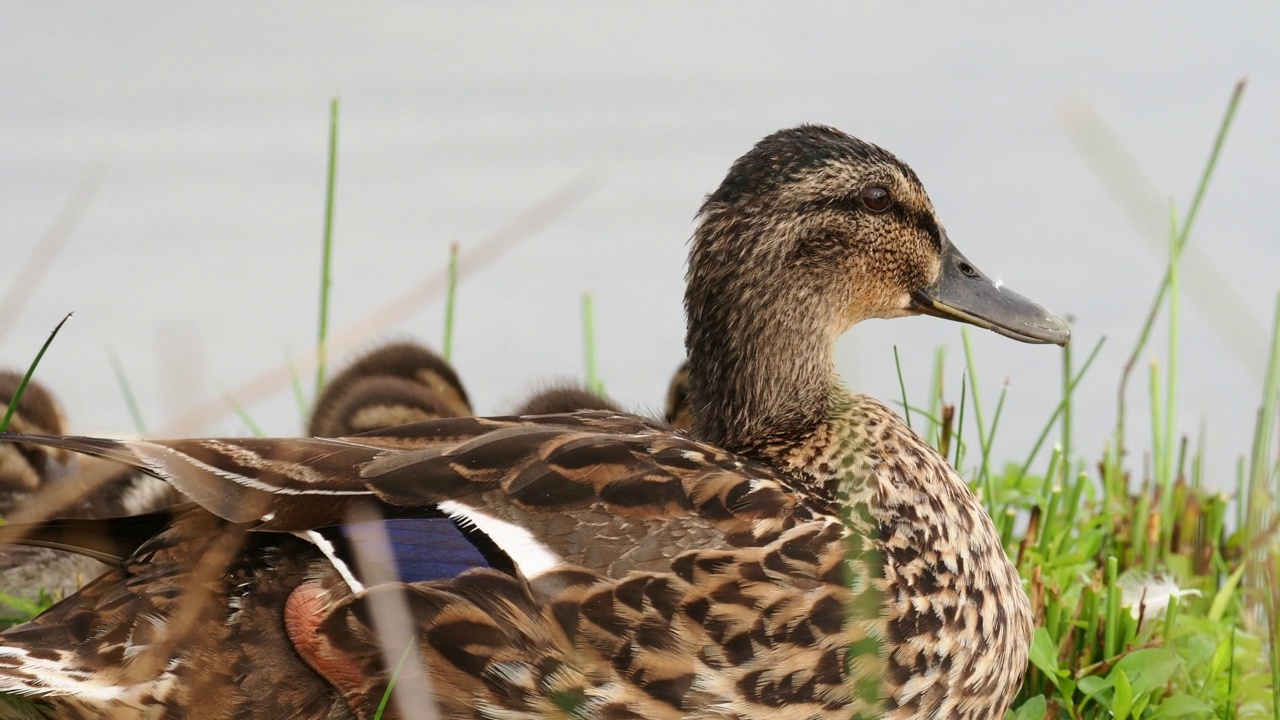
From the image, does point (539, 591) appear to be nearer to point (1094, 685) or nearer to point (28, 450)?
point (1094, 685)

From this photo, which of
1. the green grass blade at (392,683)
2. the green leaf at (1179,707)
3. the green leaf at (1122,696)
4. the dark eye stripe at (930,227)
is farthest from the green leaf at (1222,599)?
the green grass blade at (392,683)

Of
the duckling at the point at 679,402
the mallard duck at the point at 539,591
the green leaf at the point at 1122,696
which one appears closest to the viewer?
the mallard duck at the point at 539,591

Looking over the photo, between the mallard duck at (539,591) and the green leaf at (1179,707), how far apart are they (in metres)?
0.24

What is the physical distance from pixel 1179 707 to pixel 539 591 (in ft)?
3.44

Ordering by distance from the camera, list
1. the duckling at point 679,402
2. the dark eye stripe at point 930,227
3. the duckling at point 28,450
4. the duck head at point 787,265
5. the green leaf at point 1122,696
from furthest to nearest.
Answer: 1. the duckling at point 679,402
2. the duckling at point 28,450
3. the dark eye stripe at point 930,227
4. the duck head at point 787,265
5. the green leaf at point 1122,696

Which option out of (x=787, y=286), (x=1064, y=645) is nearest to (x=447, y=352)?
(x=787, y=286)

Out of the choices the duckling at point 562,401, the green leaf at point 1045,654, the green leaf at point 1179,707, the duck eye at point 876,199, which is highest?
the duck eye at point 876,199

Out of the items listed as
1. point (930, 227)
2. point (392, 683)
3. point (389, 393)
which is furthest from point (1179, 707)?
point (389, 393)

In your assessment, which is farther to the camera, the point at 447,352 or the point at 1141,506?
the point at 447,352

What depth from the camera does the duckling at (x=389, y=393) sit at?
379 centimetres

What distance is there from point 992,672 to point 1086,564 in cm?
63

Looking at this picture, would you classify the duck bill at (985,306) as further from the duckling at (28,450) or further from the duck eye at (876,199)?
the duckling at (28,450)

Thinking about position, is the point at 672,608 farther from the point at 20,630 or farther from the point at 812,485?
the point at 20,630

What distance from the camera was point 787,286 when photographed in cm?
286
